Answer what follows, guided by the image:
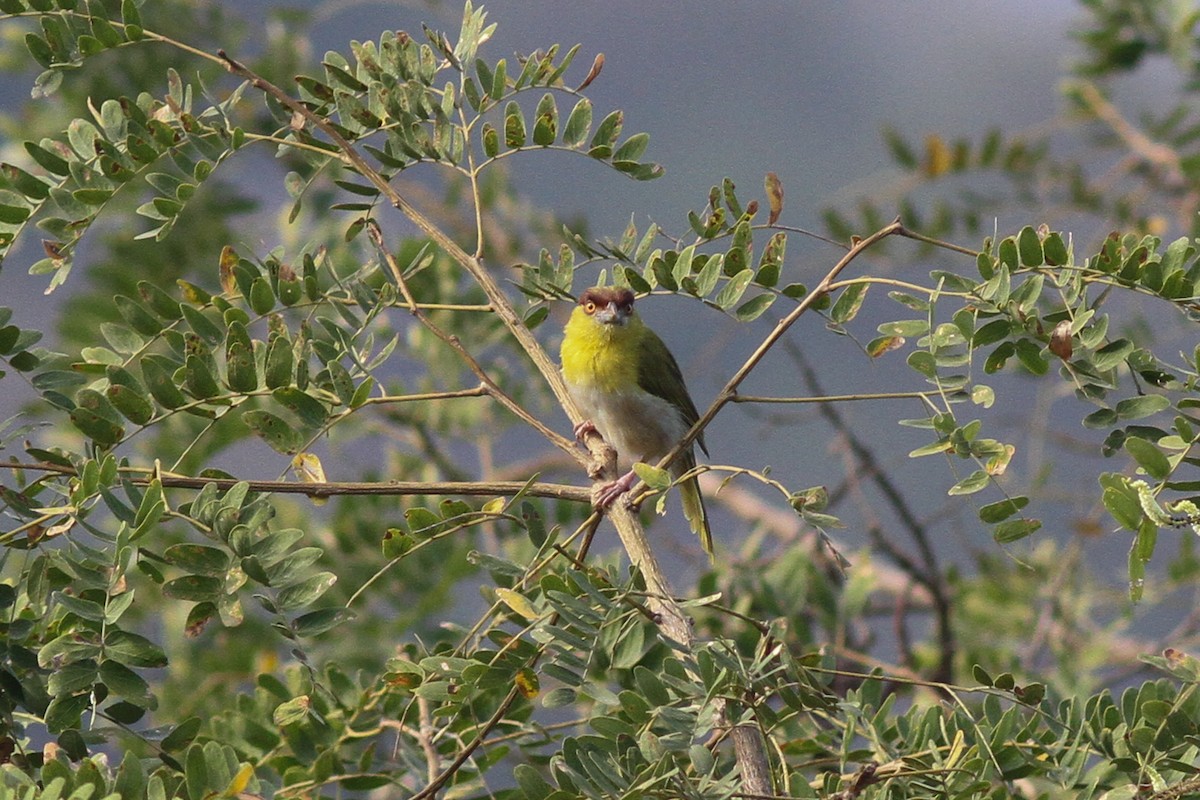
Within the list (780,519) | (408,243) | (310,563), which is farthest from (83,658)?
(780,519)

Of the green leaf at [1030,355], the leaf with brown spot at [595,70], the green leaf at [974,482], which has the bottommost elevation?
the green leaf at [974,482]

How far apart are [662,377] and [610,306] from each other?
1.83 feet

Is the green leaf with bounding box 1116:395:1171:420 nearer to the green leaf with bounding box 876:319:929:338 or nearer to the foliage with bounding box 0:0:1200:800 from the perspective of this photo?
the foliage with bounding box 0:0:1200:800

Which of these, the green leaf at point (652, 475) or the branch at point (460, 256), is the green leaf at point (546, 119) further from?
the green leaf at point (652, 475)

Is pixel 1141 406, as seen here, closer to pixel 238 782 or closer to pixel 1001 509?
pixel 1001 509

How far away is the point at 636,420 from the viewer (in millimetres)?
4938

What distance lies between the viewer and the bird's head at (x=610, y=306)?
4586 mm

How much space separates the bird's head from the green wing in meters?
0.35

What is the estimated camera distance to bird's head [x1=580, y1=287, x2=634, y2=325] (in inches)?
181

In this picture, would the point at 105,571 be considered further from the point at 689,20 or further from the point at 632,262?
the point at 689,20

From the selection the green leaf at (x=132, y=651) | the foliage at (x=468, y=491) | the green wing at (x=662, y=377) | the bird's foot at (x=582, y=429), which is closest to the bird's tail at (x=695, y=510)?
the green wing at (x=662, y=377)

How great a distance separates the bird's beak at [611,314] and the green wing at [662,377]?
38 centimetres

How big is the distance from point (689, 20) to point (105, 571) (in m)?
19.4

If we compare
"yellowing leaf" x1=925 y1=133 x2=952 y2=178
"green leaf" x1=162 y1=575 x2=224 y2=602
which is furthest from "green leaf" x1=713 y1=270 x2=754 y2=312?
"yellowing leaf" x1=925 y1=133 x2=952 y2=178
